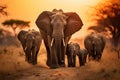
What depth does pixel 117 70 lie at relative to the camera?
610 cm

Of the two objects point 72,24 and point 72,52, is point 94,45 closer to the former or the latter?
point 72,52

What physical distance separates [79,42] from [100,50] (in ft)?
1.24

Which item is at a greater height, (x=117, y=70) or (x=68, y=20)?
(x=68, y=20)

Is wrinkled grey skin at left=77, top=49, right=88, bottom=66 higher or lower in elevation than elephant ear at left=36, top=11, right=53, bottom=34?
lower

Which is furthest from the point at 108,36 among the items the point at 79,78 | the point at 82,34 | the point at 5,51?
the point at 5,51

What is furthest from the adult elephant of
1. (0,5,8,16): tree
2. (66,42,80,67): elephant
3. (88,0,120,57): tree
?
(0,5,8,16): tree

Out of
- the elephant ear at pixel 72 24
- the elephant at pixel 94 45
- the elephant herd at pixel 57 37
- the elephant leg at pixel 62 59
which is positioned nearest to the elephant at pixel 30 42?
the elephant herd at pixel 57 37

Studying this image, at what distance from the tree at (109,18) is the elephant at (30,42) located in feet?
2.44

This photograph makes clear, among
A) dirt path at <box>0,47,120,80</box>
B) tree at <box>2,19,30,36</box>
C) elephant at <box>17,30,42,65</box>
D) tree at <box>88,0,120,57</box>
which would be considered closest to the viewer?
dirt path at <box>0,47,120,80</box>

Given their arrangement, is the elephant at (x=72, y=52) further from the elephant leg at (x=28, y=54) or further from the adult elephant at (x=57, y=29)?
the elephant leg at (x=28, y=54)

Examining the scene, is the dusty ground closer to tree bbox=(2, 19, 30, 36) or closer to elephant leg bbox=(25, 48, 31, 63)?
elephant leg bbox=(25, 48, 31, 63)

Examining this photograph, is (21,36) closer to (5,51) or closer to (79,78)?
(5,51)

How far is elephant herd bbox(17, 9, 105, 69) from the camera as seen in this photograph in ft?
20.7

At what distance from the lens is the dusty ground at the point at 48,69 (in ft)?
19.8
